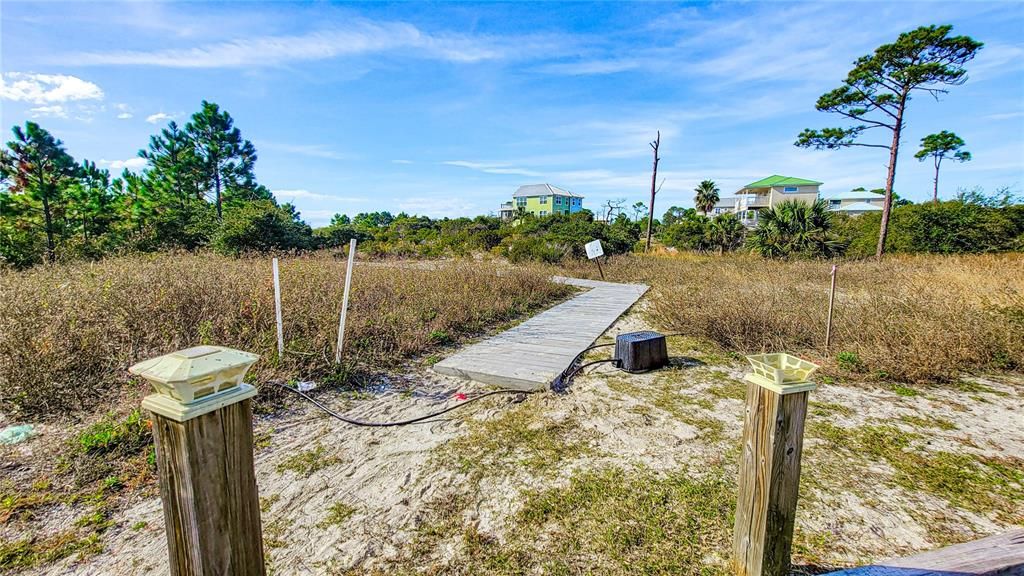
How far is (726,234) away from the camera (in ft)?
71.4

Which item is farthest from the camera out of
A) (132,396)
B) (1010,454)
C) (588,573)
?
(132,396)

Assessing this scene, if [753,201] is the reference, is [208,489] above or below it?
below

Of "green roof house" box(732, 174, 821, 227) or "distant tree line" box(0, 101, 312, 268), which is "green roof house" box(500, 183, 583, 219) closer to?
"green roof house" box(732, 174, 821, 227)

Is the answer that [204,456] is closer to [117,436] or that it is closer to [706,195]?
[117,436]

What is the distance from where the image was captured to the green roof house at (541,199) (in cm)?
6338

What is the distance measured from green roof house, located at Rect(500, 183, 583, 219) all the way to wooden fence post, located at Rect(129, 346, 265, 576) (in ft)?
201

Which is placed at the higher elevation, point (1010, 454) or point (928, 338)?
point (928, 338)

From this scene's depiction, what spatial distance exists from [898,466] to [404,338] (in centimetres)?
459

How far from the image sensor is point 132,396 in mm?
3162

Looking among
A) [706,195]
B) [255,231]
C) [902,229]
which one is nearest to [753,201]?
[706,195]

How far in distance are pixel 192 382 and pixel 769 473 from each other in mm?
1814

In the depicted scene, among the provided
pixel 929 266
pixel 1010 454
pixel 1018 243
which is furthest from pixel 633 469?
pixel 1018 243

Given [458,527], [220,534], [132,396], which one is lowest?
[458,527]

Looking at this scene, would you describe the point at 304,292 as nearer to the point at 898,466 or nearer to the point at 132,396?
the point at 132,396
